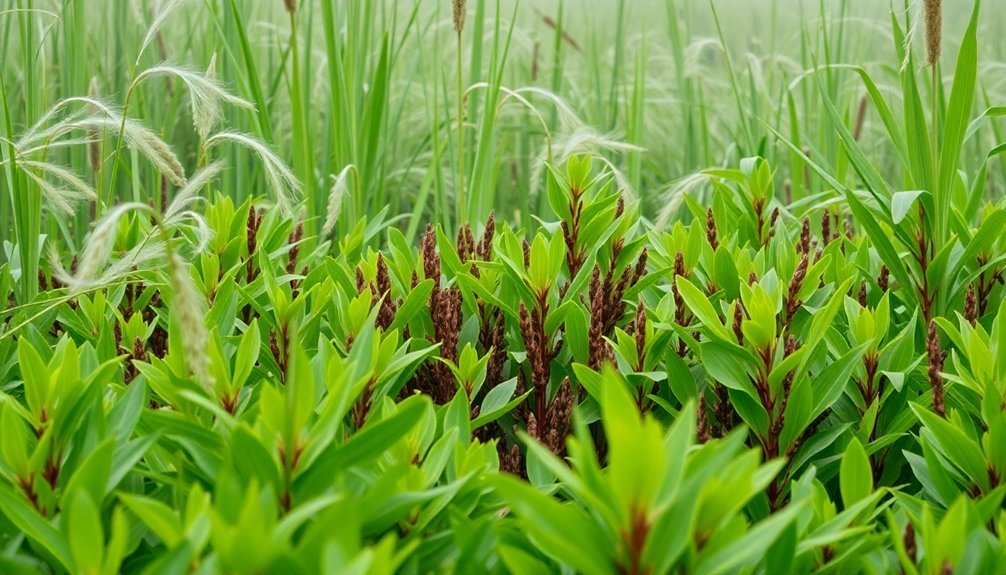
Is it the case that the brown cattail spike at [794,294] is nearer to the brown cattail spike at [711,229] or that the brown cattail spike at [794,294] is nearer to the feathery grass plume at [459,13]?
the brown cattail spike at [711,229]

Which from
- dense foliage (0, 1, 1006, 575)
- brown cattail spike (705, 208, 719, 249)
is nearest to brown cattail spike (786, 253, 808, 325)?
dense foliage (0, 1, 1006, 575)

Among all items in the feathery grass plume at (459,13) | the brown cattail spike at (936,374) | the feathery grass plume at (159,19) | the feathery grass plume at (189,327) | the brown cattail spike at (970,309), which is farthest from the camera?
the feathery grass plume at (459,13)

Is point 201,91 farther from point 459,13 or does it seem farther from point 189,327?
point 189,327

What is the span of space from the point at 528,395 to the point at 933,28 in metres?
0.67

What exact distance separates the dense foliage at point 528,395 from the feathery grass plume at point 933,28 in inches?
4.0

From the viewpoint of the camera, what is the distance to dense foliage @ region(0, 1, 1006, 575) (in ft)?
2.19

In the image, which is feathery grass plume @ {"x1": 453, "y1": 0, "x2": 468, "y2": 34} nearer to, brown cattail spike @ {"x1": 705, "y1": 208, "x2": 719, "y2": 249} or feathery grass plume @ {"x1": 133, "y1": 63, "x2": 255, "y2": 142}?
feathery grass plume @ {"x1": 133, "y1": 63, "x2": 255, "y2": 142}

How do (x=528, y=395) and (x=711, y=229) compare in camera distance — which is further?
(x=711, y=229)

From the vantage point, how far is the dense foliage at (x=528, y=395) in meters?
0.67

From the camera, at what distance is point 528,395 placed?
124 cm

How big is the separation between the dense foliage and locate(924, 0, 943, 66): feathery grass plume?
10 centimetres

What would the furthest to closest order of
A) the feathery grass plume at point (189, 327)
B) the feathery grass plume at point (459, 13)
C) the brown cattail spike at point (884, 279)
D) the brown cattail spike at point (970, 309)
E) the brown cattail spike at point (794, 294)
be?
the feathery grass plume at point (459, 13)
the brown cattail spike at point (884, 279)
the brown cattail spike at point (970, 309)
the brown cattail spike at point (794, 294)
the feathery grass plume at point (189, 327)

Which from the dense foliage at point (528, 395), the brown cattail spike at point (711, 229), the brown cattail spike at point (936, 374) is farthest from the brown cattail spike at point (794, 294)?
the brown cattail spike at point (711, 229)

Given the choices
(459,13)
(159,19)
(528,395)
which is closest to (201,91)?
(159,19)
